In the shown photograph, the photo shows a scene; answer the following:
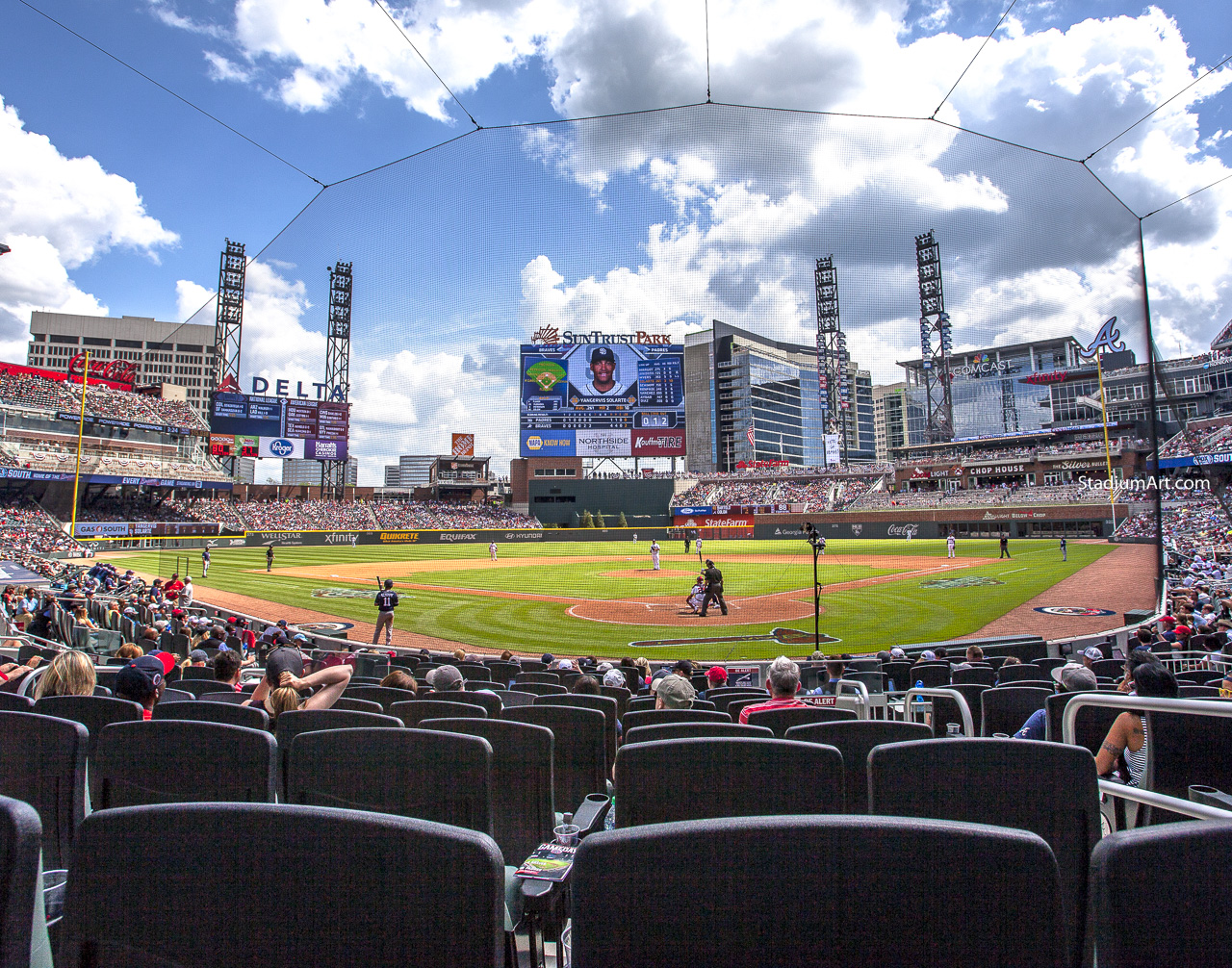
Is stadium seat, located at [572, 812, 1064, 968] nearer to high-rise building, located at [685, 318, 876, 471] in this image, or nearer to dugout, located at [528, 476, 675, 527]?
high-rise building, located at [685, 318, 876, 471]

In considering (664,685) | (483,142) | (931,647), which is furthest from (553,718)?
(483,142)

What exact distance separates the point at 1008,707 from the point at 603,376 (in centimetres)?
4388

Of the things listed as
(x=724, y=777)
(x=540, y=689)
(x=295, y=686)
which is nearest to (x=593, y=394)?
(x=540, y=689)

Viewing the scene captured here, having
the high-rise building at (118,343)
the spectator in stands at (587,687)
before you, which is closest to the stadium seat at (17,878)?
the spectator in stands at (587,687)

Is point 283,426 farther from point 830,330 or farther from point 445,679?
point 445,679

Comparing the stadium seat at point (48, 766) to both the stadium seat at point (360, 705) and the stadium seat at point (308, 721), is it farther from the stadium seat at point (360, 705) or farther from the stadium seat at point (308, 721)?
the stadium seat at point (360, 705)

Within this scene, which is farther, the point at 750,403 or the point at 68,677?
the point at 750,403

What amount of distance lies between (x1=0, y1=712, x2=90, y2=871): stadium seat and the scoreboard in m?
60.5

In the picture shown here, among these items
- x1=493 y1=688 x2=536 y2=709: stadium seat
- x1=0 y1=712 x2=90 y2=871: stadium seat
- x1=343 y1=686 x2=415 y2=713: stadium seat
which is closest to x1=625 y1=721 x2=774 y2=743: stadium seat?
x1=0 y1=712 x2=90 y2=871: stadium seat

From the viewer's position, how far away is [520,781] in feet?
11.0

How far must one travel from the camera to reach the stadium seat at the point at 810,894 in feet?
3.21

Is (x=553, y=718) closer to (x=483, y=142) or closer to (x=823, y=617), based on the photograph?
(x=483, y=142)

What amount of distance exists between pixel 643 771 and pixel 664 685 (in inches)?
139

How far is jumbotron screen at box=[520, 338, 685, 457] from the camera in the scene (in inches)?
1858
